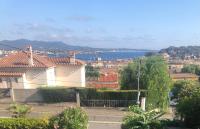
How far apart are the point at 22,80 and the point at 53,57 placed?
7204 mm

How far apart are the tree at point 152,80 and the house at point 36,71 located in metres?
7.01

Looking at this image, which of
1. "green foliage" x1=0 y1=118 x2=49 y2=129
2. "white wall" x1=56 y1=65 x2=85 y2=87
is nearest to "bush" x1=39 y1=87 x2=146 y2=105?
"white wall" x1=56 y1=65 x2=85 y2=87

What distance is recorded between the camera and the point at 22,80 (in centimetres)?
3716

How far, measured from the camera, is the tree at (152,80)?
32.8m

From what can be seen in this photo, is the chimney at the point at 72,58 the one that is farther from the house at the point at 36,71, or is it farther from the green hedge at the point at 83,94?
the green hedge at the point at 83,94

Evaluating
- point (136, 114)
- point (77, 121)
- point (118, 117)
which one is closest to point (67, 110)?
point (77, 121)

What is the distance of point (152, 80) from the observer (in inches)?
1328

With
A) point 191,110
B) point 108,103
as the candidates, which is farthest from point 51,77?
point 191,110

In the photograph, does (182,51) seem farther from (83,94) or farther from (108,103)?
(108,103)

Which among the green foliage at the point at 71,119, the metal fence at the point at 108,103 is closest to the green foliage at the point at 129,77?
the metal fence at the point at 108,103

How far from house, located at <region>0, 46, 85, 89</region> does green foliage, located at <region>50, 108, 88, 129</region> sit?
19.4 m

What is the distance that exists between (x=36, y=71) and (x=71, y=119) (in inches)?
817

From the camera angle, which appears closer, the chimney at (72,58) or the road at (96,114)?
the road at (96,114)

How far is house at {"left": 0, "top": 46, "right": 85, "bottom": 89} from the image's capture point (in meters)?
37.2
